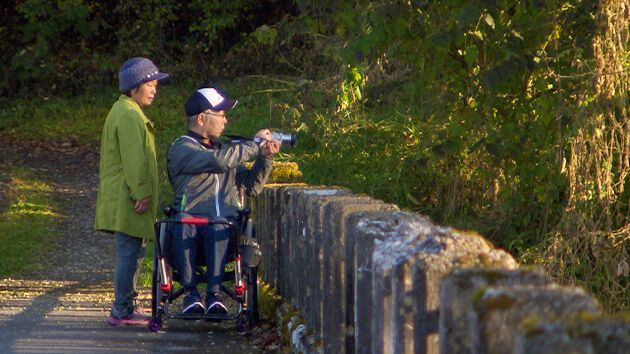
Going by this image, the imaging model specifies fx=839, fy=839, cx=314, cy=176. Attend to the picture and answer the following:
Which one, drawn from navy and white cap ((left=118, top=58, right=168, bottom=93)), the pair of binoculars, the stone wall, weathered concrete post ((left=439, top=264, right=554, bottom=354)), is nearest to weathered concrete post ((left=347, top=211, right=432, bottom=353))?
the stone wall

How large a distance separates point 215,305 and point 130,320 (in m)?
0.68

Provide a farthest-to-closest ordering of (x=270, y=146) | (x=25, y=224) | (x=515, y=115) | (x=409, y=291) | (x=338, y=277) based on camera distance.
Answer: (x=25, y=224) < (x=515, y=115) < (x=270, y=146) < (x=338, y=277) < (x=409, y=291)

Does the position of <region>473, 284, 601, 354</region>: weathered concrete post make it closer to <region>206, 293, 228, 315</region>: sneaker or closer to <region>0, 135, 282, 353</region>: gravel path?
<region>0, 135, 282, 353</region>: gravel path

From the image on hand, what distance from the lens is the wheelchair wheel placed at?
5141mm

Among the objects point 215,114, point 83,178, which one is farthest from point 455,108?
point 83,178

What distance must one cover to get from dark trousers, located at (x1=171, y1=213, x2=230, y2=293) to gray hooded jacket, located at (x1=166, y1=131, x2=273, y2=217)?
15cm

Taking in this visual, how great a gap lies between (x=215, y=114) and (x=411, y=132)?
4.47m

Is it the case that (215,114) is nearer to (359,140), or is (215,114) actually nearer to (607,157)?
(607,157)

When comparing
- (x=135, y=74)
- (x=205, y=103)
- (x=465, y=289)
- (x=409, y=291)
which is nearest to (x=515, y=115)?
(x=205, y=103)

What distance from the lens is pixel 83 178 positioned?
41.7 ft

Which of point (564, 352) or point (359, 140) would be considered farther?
point (359, 140)

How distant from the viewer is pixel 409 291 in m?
2.46

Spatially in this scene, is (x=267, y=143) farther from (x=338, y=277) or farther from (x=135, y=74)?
(x=338, y=277)

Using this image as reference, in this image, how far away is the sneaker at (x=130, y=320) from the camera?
5289 millimetres
